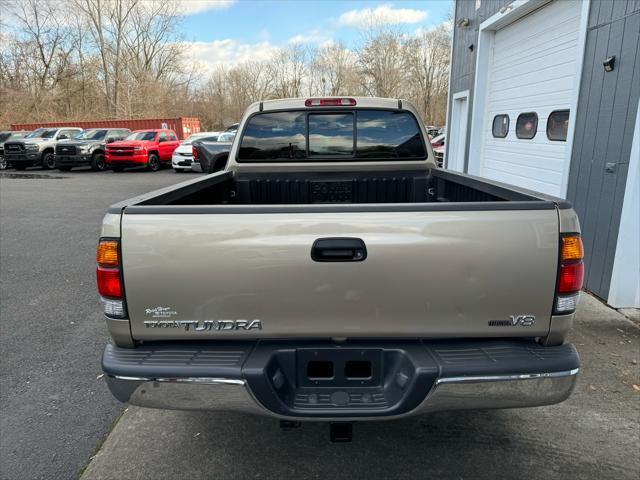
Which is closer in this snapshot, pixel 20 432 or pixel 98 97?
pixel 20 432

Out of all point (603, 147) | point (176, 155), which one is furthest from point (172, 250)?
point (176, 155)

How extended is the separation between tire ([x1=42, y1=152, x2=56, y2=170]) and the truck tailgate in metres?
22.7

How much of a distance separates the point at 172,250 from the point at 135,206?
30 centimetres

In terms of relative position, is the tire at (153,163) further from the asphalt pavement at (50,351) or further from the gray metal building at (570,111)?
the gray metal building at (570,111)

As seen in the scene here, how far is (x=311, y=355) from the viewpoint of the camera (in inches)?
82.3

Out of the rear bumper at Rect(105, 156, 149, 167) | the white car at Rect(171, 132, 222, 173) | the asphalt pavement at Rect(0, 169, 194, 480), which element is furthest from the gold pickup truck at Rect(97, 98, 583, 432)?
the rear bumper at Rect(105, 156, 149, 167)

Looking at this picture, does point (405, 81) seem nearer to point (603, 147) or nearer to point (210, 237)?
point (603, 147)

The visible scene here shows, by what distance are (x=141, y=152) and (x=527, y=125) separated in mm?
16780

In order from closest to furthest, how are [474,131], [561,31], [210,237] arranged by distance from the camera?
[210,237] → [561,31] → [474,131]

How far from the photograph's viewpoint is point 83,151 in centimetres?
1972

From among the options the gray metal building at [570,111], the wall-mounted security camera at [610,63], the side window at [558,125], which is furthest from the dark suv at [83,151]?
the wall-mounted security camera at [610,63]

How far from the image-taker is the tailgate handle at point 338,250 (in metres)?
1.96

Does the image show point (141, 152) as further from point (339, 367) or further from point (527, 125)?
point (339, 367)

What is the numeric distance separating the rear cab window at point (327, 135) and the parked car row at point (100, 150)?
15194 millimetres
